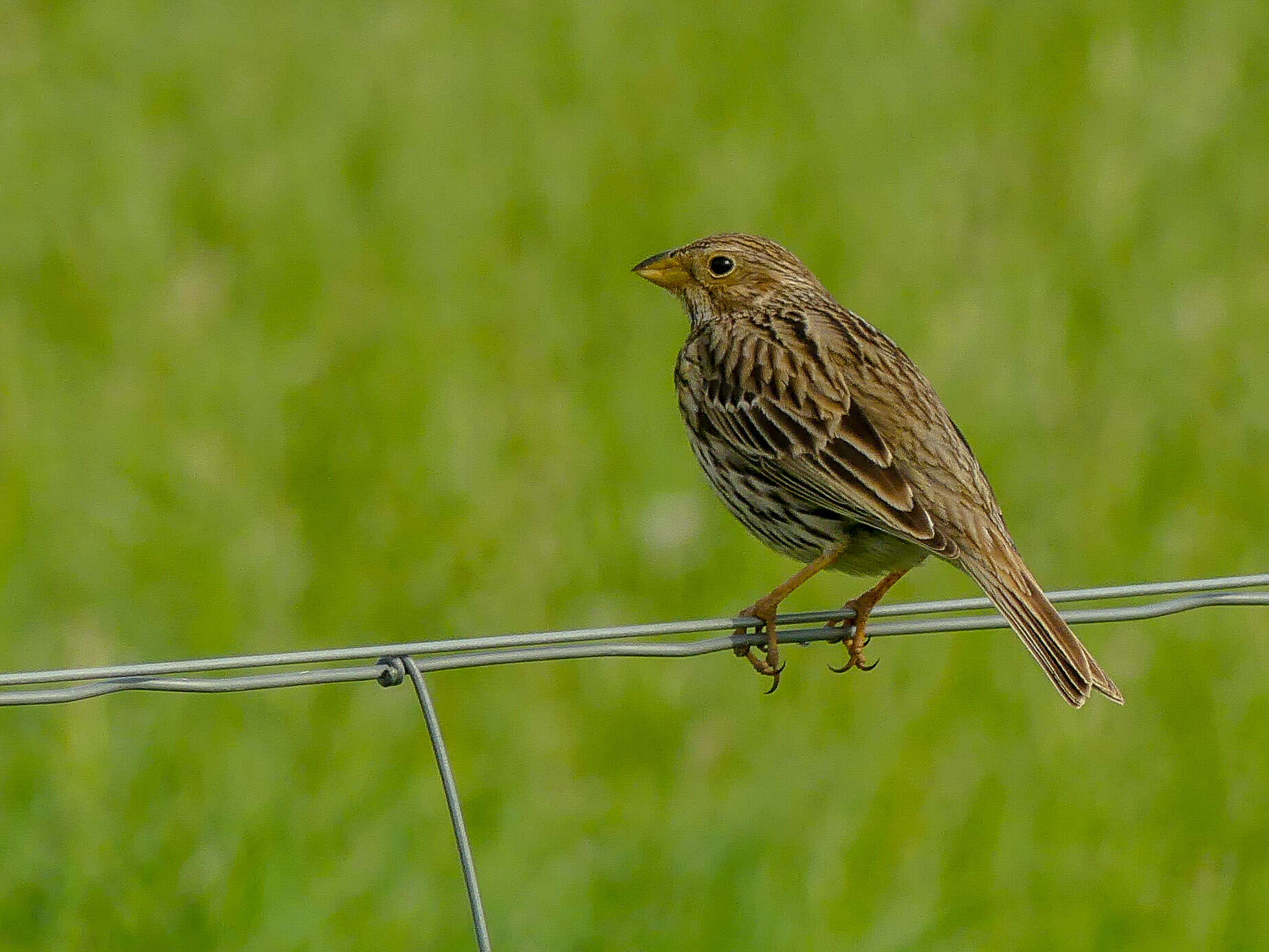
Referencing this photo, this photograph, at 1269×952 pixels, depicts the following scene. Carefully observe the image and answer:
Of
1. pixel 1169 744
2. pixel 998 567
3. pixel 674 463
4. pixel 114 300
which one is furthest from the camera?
pixel 114 300

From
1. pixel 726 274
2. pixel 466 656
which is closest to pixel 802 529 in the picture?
pixel 726 274

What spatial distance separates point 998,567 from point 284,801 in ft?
7.76

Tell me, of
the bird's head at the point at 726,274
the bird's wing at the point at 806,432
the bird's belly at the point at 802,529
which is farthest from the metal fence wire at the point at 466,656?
the bird's head at the point at 726,274

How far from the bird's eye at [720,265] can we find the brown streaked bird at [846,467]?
242mm

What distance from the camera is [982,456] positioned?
880cm

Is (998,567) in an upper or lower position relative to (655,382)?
lower

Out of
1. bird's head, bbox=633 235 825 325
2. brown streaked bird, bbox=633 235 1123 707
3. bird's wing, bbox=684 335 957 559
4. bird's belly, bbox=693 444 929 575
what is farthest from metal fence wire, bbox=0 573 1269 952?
bird's head, bbox=633 235 825 325

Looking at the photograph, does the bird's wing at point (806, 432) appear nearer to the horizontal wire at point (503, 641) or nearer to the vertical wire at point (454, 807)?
the horizontal wire at point (503, 641)

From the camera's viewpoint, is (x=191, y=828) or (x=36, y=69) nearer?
(x=191, y=828)

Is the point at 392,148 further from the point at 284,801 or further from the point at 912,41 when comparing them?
the point at 284,801

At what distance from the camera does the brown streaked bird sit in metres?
4.91

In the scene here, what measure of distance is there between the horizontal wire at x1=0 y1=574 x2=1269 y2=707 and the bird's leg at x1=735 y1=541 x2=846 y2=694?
7.3 inches

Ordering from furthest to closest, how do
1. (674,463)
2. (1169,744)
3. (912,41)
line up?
(912,41), (674,463), (1169,744)

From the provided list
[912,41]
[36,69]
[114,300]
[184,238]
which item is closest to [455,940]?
[114,300]
